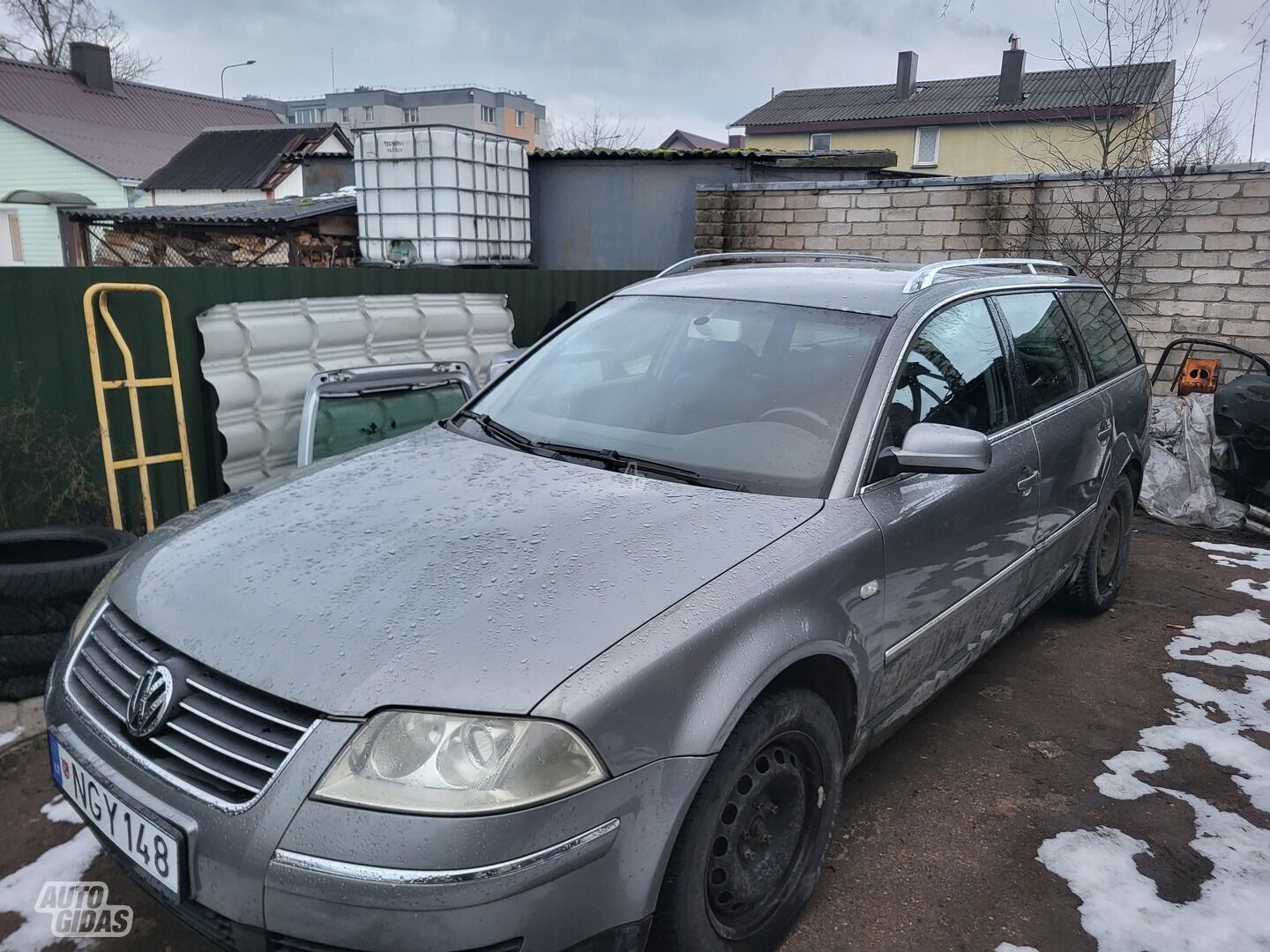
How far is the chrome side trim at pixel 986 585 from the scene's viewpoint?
2.55 meters

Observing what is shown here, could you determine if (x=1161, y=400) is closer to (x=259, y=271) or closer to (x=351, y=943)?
(x=259, y=271)

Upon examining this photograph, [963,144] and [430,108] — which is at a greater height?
[430,108]

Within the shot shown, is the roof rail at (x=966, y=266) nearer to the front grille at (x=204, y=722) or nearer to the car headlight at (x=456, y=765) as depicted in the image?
the car headlight at (x=456, y=765)

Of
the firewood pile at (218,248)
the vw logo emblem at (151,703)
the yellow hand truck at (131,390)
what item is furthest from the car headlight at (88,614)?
the firewood pile at (218,248)

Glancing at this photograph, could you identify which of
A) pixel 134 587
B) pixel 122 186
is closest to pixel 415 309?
pixel 134 587

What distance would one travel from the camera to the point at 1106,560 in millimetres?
4551

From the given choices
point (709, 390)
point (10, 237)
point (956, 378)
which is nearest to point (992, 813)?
point (956, 378)

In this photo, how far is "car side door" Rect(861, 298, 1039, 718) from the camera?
2.53 m

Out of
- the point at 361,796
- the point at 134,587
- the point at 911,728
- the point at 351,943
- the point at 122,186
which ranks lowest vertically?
the point at 911,728

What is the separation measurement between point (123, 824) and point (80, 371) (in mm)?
3284

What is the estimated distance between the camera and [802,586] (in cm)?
210

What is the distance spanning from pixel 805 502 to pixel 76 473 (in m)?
3.70

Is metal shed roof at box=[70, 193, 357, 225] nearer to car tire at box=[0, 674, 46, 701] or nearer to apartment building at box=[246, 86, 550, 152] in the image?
car tire at box=[0, 674, 46, 701]

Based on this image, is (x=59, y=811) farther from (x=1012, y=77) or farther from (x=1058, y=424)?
(x=1012, y=77)
